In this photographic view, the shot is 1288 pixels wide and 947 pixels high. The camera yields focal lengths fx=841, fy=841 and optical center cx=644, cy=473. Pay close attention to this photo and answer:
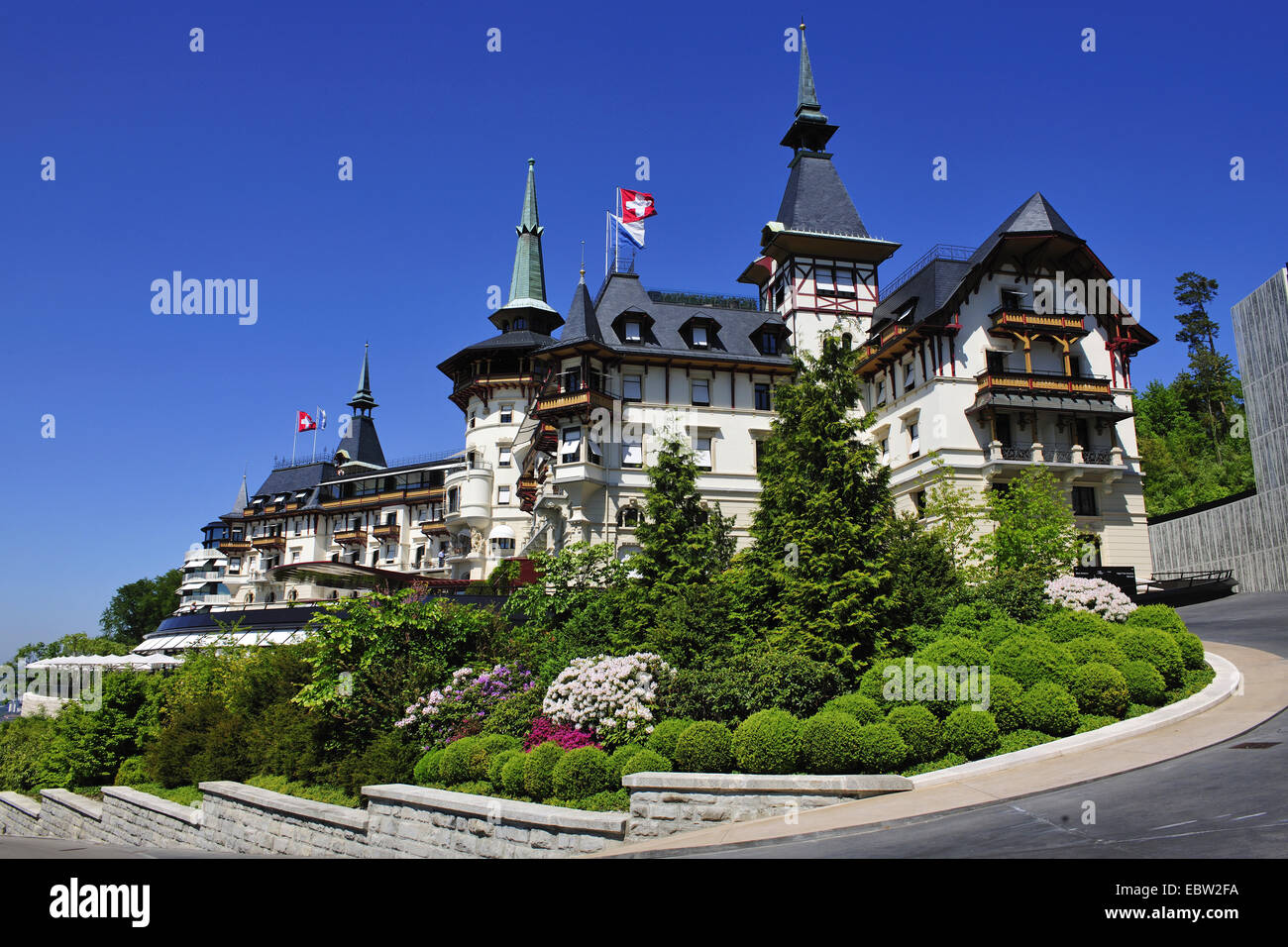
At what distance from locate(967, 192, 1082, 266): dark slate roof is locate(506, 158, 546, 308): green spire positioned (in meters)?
37.1

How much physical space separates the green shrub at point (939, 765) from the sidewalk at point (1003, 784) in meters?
1.11

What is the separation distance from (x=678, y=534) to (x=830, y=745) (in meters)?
13.3

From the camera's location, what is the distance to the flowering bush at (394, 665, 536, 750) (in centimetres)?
1941

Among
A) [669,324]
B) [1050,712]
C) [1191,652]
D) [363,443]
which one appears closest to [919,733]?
[1050,712]

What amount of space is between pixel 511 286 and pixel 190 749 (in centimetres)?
5189

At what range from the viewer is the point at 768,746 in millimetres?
14625

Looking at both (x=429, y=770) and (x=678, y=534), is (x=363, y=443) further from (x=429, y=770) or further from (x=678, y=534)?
(x=429, y=770)

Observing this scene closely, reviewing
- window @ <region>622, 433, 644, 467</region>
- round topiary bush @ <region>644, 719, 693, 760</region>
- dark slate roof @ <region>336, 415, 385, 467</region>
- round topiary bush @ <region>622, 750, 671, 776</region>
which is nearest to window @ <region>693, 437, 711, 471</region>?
window @ <region>622, 433, 644, 467</region>

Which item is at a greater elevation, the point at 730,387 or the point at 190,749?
the point at 730,387

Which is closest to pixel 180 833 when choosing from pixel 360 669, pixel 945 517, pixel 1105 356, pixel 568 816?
pixel 360 669

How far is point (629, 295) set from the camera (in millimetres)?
48000

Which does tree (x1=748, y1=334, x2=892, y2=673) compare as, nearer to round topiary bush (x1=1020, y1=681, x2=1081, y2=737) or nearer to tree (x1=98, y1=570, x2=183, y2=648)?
round topiary bush (x1=1020, y1=681, x2=1081, y2=737)

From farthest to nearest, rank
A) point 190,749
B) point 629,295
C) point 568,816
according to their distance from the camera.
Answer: point 629,295 < point 190,749 < point 568,816
